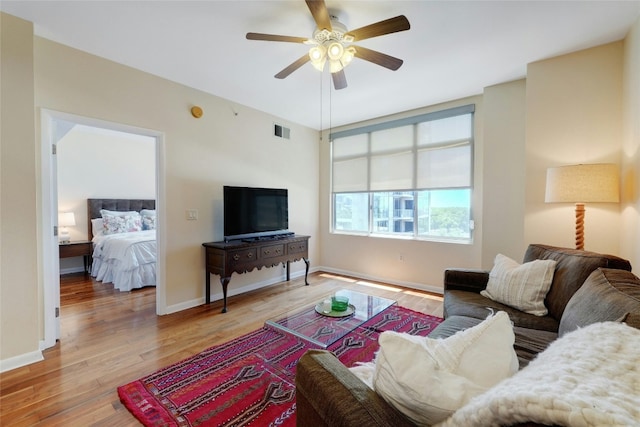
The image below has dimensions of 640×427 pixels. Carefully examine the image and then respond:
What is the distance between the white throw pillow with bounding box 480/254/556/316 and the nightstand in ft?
19.6

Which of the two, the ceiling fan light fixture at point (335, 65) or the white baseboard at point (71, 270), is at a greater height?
the ceiling fan light fixture at point (335, 65)

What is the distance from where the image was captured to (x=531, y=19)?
2082 millimetres

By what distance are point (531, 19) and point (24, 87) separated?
→ 3966 mm

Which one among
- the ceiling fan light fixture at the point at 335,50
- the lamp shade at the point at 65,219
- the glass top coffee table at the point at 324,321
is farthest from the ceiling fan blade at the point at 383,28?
the lamp shade at the point at 65,219

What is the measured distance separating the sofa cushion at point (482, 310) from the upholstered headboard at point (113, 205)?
6051 mm

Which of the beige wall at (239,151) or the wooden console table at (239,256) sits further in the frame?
the wooden console table at (239,256)

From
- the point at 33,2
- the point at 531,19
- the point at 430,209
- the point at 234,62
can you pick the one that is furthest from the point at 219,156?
the point at 531,19

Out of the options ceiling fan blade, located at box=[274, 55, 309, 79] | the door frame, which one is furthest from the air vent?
the door frame

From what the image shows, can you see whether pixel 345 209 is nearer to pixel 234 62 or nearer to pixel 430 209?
pixel 430 209

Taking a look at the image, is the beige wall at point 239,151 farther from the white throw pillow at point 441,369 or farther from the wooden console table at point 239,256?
the white throw pillow at point 441,369

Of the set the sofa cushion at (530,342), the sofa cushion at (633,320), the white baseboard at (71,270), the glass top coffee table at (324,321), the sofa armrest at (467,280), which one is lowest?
the white baseboard at (71,270)

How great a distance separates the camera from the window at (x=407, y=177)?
145 inches

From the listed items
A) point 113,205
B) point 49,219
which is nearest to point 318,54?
point 49,219

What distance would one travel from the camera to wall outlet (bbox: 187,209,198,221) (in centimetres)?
328
